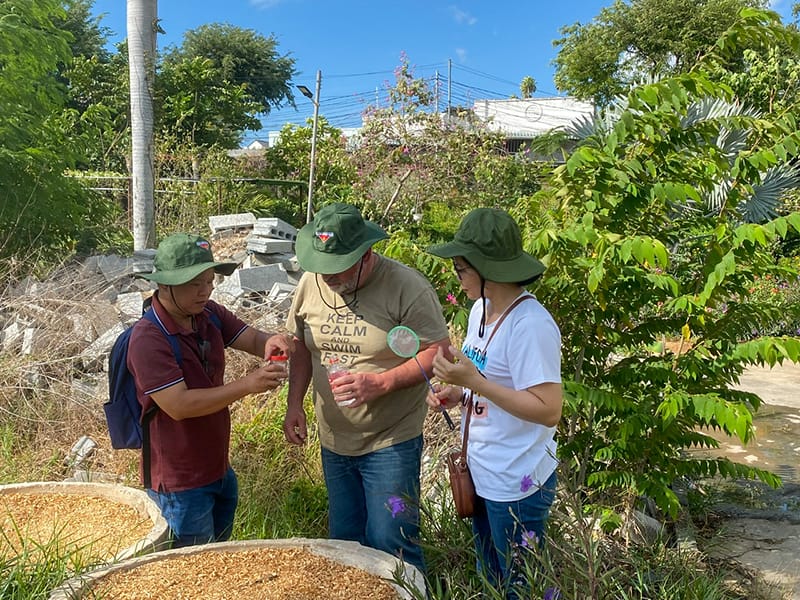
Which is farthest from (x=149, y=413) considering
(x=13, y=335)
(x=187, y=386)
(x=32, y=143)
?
(x=32, y=143)

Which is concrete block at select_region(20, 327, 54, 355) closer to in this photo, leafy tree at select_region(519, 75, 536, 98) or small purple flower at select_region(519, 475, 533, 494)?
small purple flower at select_region(519, 475, 533, 494)

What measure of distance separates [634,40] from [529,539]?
23237 mm

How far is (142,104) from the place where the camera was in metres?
9.09

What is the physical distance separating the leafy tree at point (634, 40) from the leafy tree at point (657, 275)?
733 inches

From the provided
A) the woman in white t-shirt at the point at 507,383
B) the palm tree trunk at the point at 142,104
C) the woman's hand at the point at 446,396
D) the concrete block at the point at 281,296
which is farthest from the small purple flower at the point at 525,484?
the palm tree trunk at the point at 142,104

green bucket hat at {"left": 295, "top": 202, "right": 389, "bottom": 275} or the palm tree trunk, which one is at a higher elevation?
the palm tree trunk

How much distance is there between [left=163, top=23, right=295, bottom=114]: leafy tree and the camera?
30875 millimetres

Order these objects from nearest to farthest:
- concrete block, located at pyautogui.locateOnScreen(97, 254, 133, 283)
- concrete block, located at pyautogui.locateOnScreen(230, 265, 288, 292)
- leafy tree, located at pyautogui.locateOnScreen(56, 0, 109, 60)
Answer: concrete block, located at pyautogui.locateOnScreen(230, 265, 288, 292), concrete block, located at pyautogui.locateOnScreen(97, 254, 133, 283), leafy tree, located at pyautogui.locateOnScreen(56, 0, 109, 60)

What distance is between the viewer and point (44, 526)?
254 centimetres

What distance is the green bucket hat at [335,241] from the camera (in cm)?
253

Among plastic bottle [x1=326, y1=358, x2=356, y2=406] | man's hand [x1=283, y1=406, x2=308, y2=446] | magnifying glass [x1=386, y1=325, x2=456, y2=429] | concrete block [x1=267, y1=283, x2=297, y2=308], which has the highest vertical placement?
magnifying glass [x1=386, y1=325, x2=456, y2=429]

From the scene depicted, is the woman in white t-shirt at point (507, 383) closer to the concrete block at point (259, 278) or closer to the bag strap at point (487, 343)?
the bag strap at point (487, 343)

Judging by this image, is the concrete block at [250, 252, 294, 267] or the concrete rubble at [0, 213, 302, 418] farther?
the concrete block at [250, 252, 294, 267]

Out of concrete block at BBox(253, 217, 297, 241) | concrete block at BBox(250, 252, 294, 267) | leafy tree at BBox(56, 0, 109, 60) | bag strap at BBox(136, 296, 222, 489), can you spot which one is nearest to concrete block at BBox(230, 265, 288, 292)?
concrete block at BBox(250, 252, 294, 267)
